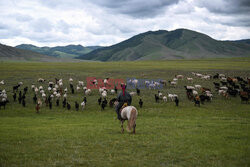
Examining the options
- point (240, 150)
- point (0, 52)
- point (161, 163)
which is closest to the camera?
point (161, 163)

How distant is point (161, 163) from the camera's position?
7672mm

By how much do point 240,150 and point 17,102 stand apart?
970 inches

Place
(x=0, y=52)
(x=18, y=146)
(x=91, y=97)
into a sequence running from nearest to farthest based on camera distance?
(x=18, y=146), (x=91, y=97), (x=0, y=52)

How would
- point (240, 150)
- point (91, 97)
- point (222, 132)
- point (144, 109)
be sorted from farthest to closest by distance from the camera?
point (91, 97) < point (144, 109) < point (222, 132) < point (240, 150)

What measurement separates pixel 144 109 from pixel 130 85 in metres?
14.9

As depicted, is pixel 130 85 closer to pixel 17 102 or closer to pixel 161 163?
pixel 17 102

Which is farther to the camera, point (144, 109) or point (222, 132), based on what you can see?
point (144, 109)

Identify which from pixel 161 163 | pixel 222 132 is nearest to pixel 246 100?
pixel 222 132

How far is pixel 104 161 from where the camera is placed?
779cm

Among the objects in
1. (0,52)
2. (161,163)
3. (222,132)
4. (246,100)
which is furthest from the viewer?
(0,52)

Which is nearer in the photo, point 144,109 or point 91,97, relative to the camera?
point 144,109

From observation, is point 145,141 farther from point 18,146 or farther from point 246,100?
point 246,100

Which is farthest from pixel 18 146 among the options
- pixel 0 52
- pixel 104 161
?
pixel 0 52

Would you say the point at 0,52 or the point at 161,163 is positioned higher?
the point at 0,52
